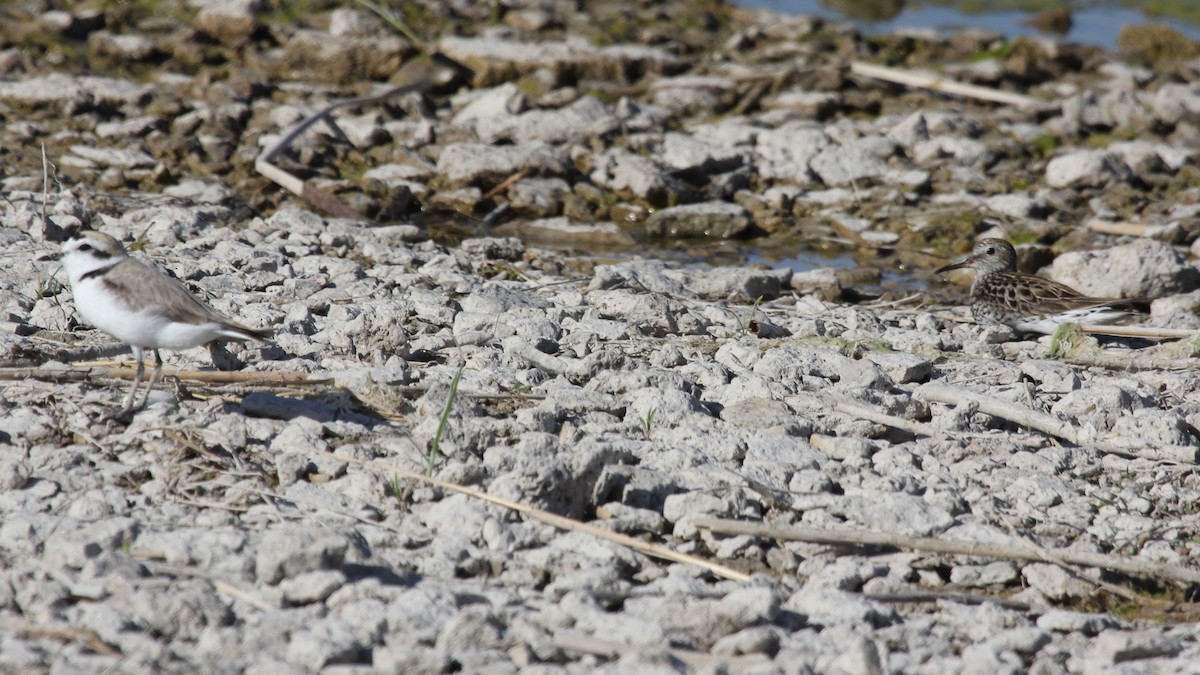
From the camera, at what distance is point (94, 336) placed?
6.73m

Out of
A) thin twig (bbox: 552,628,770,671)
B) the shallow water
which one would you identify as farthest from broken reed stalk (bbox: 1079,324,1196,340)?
the shallow water

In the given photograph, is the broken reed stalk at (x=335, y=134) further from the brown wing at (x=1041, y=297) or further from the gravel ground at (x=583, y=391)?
the brown wing at (x=1041, y=297)

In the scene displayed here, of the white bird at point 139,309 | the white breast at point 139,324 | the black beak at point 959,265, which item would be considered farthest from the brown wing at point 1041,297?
the white breast at point 139,324

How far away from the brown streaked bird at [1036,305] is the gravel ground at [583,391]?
0.16 meters

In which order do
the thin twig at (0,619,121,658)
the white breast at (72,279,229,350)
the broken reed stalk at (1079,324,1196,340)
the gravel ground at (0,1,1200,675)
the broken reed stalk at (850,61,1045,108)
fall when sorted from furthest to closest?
the broken reed stalk at (850,61,1045,108) < the broken reed stalk at (1079,324,1196,340) < the white breast at (72,279,229,350) < the gravel ground at (0,1,1200,675) < the thin twig at (0,619,121,658)

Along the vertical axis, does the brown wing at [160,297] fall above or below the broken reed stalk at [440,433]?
above

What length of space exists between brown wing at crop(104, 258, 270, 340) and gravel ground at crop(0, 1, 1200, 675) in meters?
0.36

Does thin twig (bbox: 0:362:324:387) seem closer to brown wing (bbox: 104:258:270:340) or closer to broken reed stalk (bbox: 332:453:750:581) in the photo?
brown wing (bbox: 104:258:270:340)

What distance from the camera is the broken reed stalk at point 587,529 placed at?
5.25 m

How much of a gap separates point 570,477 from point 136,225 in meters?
4.67

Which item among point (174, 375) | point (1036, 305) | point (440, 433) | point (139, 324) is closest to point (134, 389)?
point (174, 375)

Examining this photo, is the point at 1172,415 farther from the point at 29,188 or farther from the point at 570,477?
the point at 29,188

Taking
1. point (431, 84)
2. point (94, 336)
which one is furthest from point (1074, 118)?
point (94, 336)

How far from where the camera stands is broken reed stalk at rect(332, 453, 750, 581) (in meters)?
5.25
